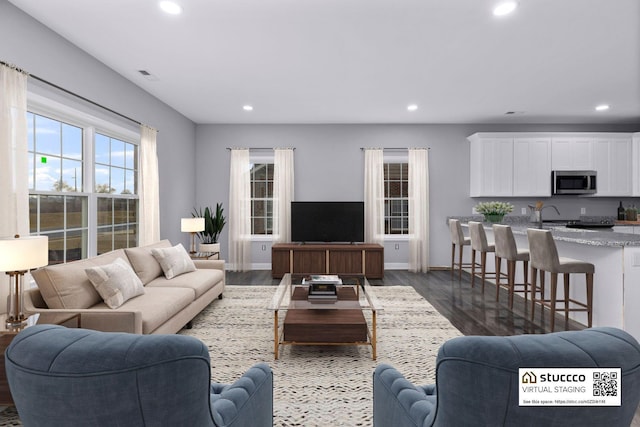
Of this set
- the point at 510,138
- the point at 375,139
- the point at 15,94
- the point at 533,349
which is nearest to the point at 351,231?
the point at 375,139

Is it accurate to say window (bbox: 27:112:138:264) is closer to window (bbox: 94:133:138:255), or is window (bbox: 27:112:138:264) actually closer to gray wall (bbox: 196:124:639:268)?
window (bbox: 94:133:138:255)

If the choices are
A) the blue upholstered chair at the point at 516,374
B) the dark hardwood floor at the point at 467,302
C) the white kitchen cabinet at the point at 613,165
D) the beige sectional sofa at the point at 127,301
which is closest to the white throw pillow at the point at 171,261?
the beige sectional sofa at the point at 127,301

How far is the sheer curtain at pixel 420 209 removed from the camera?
6.36 meters

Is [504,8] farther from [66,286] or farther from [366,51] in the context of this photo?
[66,286]

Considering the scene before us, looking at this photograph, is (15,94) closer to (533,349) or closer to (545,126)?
(533,349)

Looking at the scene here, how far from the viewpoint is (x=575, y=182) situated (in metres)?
6.09

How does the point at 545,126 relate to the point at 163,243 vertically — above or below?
above

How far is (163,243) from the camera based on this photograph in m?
4.34

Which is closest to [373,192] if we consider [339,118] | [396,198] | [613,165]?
[396,198]

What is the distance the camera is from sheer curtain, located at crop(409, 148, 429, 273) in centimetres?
636

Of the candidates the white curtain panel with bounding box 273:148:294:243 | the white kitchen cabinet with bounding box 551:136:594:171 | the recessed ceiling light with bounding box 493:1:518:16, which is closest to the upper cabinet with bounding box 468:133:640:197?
the white kitchen cabinet with bounding box 551:136:594:171

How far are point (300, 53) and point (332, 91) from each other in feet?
3.91

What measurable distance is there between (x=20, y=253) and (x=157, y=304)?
1.03m

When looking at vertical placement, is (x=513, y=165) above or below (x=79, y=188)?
above
